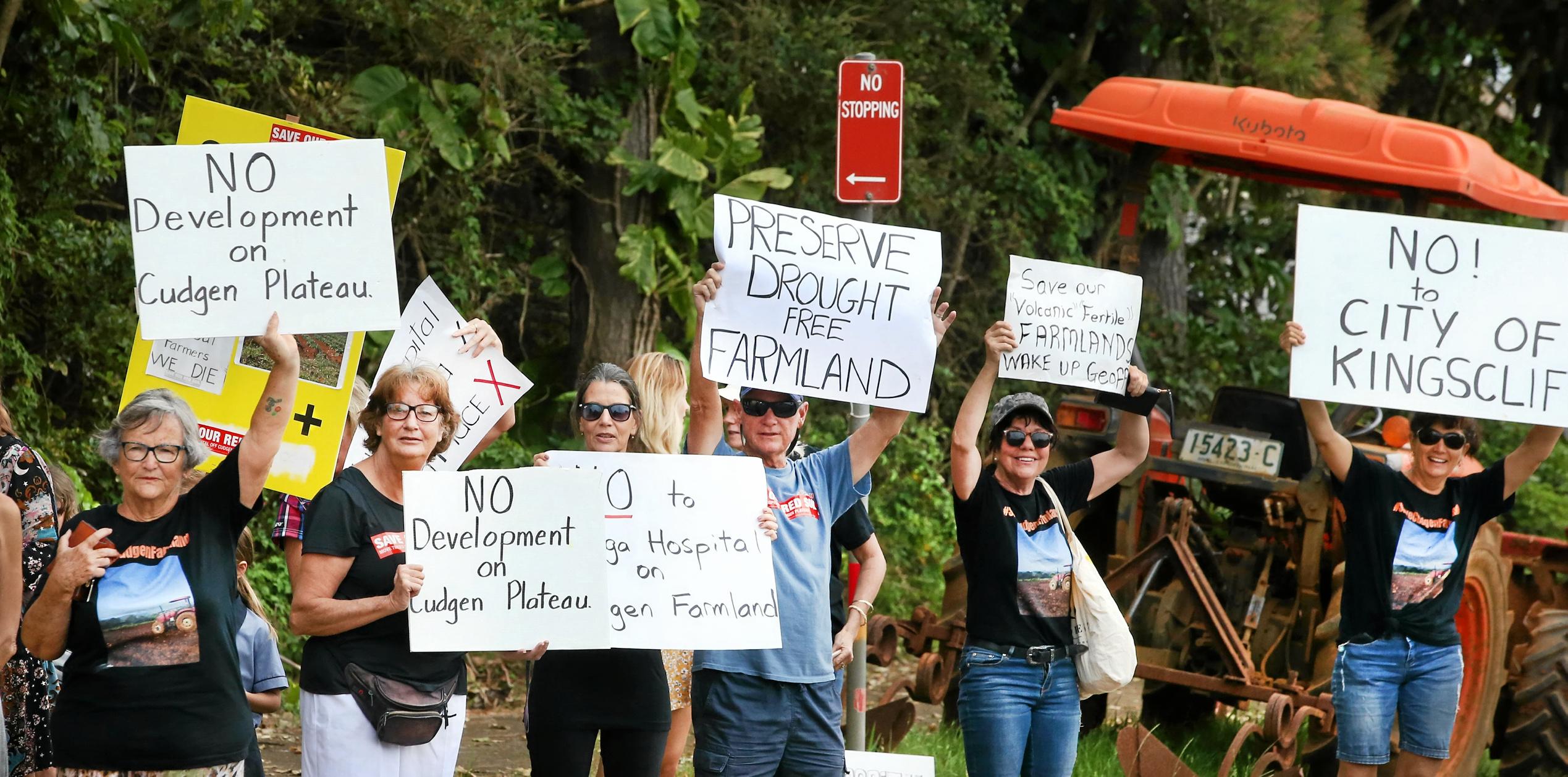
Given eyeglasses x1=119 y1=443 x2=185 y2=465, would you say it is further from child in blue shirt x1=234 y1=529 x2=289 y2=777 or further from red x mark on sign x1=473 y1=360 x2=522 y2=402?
red x mark on sign x1=473 y1=360 x2=522 y2=402

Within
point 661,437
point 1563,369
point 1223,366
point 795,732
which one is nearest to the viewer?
point 795,732

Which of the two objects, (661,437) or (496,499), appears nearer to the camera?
(496,499)

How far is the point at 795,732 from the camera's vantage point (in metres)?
4.44

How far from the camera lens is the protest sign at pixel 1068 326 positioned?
210 inches

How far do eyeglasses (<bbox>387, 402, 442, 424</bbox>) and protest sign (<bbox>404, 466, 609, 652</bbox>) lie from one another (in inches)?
5.6

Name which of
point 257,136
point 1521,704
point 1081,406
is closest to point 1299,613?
point 1521,704

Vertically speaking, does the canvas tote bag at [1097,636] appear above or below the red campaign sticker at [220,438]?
below

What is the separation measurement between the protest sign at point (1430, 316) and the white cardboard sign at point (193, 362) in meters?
3.36

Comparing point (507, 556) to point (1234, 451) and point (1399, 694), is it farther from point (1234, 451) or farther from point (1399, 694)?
point (1234, 451)

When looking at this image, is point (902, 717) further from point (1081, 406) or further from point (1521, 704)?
point (1521, 704)

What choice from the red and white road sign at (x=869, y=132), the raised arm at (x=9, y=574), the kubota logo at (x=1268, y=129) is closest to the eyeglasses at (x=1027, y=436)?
the red and white road sign at (x=869, y=132)

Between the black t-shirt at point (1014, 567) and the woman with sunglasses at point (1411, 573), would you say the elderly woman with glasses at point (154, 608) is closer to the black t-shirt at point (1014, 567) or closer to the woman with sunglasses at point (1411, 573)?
the black t-shirt at point (1014, 567)

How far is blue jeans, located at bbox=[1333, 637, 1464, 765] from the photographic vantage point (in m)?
5.24

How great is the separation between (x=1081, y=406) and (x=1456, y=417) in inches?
110
